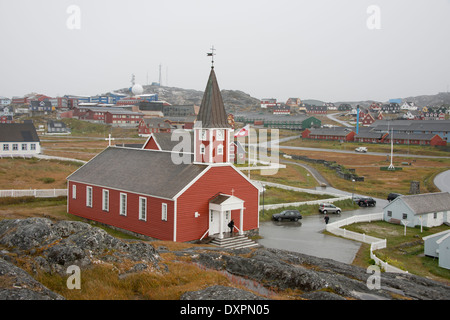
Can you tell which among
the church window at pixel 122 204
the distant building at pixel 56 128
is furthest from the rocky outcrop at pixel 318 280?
the distant building at pixel 56 128

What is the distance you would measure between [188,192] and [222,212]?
2.84 m

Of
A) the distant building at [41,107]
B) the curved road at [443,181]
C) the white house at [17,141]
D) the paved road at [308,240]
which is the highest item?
the distant building at [41,107]

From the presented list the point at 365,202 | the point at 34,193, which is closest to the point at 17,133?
the point at 34,193

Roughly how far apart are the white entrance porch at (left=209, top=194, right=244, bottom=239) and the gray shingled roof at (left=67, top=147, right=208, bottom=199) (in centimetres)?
240

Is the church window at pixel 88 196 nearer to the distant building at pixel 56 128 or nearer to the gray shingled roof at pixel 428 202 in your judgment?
the gray shingled roof at pixel 428 202

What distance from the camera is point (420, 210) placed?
37312mm

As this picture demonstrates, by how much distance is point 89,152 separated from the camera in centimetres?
7794

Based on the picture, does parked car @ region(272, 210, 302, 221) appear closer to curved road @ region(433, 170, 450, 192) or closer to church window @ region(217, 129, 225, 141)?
church window @ region(217, 129, 225, 141)

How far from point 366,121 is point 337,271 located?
16083cm

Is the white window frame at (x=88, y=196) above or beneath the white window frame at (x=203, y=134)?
beneath

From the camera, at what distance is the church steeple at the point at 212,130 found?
1151 inches

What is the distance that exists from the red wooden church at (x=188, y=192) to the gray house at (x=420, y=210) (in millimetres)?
14811
